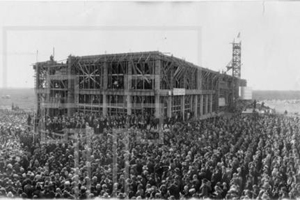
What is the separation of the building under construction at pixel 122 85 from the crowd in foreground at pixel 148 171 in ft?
32.6

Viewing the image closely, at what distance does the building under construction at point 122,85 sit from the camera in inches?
1003

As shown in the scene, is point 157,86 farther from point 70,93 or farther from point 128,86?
point 70,93

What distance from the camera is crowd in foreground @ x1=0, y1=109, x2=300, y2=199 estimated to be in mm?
9320

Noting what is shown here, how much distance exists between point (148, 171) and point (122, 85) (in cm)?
1664

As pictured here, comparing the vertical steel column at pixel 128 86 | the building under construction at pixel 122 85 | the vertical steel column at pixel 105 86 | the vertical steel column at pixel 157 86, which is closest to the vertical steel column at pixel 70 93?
the building under construction at pixel 122 85

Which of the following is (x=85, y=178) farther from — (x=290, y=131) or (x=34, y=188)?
(x=290, y=131)

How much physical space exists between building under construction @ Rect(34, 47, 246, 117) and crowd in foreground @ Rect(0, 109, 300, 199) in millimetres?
9931

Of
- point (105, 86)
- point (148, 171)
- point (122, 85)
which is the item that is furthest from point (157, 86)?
point (148, 171)

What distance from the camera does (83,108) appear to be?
97.8 ft

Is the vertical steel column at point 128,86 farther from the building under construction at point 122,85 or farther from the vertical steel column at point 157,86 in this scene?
the vertical steel column at point 157,86

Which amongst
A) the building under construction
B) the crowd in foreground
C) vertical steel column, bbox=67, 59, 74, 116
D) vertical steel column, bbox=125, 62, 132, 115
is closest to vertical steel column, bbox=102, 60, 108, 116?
the building under construction

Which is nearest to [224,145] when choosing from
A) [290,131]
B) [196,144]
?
[196,144]

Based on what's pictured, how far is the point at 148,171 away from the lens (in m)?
11.4

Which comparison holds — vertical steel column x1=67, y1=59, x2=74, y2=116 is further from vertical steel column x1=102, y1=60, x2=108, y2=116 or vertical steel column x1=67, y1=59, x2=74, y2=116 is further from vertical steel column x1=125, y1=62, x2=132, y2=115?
vertical steel column x1=125, y1=62, x2=132, y2=115
